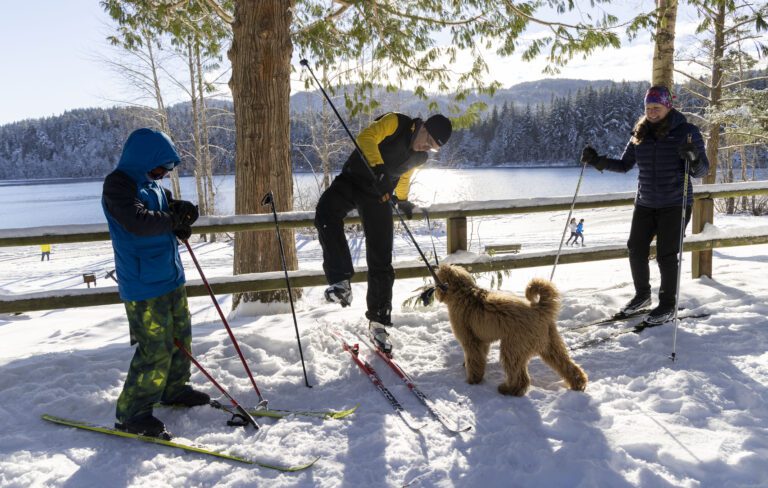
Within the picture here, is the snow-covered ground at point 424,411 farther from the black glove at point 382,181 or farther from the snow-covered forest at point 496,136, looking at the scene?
the snow-covered forest at point 496,136

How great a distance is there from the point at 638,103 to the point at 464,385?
249 feet

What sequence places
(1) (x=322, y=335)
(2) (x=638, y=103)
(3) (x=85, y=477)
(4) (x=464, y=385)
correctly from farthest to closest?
(2) (x=638, y=103) < (1) (x=322, y=335) < (4) (x=464, y=385) < (3) (x=85, y=477)

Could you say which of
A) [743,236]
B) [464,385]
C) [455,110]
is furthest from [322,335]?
[455,110]

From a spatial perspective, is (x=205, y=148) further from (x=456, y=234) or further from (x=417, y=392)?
(x=417, y=392)

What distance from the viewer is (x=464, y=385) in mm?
3287

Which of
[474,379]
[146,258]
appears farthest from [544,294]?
[146,258]

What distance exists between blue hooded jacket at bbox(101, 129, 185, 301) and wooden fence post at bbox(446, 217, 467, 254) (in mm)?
2770

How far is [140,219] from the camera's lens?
2.48m

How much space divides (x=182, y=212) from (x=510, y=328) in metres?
2.16

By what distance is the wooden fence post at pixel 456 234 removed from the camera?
15.4 ft

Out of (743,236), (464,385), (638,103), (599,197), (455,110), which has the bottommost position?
(464,385)

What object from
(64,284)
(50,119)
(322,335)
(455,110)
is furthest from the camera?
(50,119)

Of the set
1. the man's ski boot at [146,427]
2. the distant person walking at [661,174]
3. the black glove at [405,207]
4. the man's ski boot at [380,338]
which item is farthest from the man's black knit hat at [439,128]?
the man's ski boot at [146,427]

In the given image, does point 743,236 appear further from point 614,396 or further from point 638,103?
point 638,103
